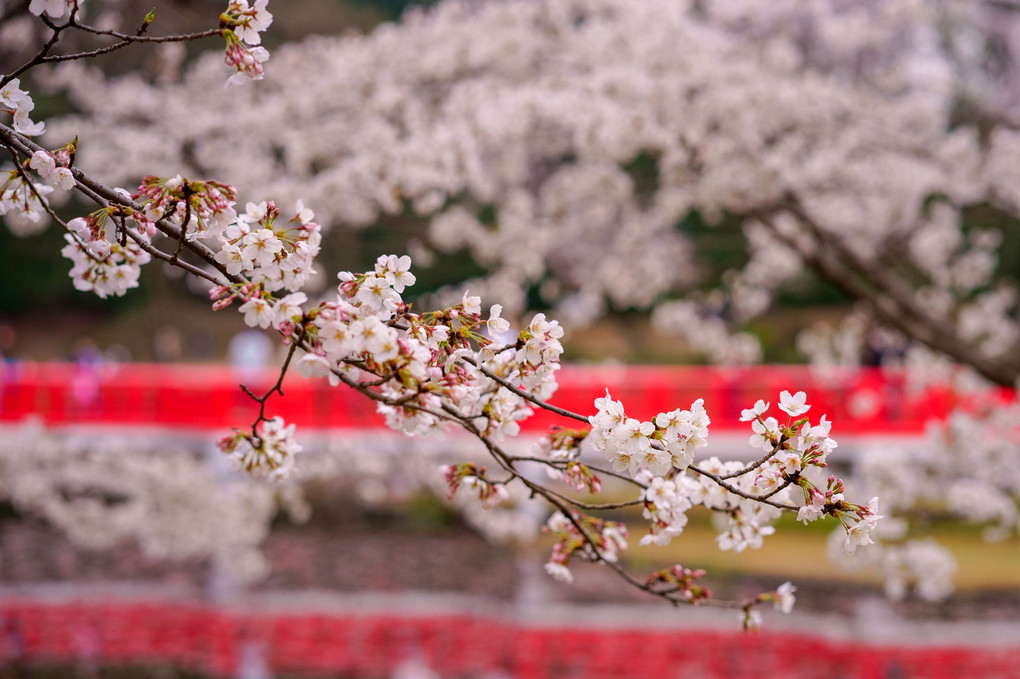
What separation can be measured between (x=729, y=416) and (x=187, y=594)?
726 cm

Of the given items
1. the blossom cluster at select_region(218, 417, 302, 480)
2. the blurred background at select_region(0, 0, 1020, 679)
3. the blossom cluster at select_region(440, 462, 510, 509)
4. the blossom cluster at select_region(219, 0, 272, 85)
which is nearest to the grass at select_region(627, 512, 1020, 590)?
the blurred background at select_region(0, 0, 1020, 679)

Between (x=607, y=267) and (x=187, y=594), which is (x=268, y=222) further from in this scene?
(x=187, y=594)

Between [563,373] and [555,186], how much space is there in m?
5.79

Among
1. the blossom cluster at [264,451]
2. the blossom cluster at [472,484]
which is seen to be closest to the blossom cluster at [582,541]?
the blossom cluster at [472,484]

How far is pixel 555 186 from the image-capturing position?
573 cm

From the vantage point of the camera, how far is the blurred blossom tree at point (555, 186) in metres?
1.62

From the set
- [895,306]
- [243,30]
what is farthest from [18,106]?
[895,306]

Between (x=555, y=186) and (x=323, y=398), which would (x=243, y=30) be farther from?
(x=323, y=398)

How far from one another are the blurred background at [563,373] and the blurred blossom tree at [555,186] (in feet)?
0.11

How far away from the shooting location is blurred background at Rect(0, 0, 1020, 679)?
17.5ft

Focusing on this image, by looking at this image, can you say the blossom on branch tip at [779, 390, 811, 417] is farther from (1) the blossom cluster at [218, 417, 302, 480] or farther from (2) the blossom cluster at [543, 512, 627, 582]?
(1) the blossom cluster at [218, 417, 302, 480]

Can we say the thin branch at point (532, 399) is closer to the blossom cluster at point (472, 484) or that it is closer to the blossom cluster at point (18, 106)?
the blossom cluster at point (472, 484)

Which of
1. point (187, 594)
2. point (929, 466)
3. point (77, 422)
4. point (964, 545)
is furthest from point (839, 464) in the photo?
point (77, 422)

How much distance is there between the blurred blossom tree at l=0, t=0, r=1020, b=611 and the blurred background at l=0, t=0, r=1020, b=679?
35mm
